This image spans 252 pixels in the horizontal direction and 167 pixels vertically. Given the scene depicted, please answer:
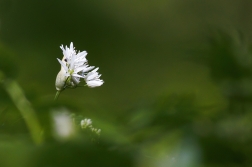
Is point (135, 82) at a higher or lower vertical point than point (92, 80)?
higher

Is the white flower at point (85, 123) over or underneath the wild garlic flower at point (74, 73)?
underneath

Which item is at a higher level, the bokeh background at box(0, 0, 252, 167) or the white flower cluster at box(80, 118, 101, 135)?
the bokeh background at box(0, 0, 252, 167)

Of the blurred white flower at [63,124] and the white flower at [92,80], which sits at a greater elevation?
the white flower at [92,80]

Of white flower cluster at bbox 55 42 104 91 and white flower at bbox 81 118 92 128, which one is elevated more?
white flower cluster at bbox 55 42 104 91

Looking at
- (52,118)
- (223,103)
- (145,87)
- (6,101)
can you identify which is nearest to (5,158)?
(52,118)

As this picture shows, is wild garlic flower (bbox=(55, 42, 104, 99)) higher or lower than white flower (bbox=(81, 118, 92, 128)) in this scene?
higher

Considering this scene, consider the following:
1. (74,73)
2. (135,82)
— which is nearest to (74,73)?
(74,73)

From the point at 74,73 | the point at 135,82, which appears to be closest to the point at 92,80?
the point at 74,73

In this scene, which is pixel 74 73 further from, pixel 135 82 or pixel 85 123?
pixel 135 82

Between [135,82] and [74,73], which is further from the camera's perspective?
[135,82]
